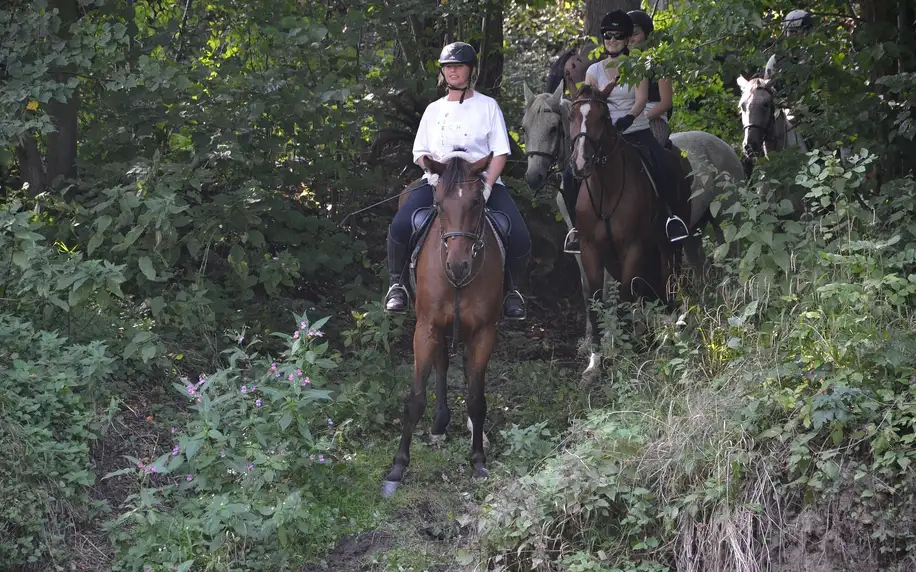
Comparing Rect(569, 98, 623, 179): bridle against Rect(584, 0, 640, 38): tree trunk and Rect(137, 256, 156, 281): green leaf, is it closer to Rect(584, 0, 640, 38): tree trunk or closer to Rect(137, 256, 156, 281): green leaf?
Rect(584, 0, 640, 38): tree trunk

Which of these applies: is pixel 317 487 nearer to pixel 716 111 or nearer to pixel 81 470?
pixel 81 470

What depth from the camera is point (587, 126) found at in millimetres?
9227

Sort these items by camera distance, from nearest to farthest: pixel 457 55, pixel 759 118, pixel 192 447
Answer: pixel 192 447 < pixel 457 55 < pixel 759 118

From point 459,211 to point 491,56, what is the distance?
18.6ft

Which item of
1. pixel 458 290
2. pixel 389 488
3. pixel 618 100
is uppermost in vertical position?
pixel 618 100

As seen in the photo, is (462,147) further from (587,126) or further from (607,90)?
(607,90)

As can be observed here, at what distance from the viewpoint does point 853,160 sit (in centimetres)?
693

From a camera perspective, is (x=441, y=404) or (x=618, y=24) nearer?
(x=441, y=404)

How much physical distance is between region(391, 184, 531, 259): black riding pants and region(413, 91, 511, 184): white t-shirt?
1.15 feet

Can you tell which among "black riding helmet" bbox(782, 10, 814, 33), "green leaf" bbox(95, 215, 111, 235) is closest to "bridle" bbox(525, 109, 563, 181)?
"black riding helmet" bbox(782, 10, 814, 33)

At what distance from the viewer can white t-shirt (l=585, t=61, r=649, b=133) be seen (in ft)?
33.1

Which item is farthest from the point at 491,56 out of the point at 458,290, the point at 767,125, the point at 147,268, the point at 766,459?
the point at 766,459

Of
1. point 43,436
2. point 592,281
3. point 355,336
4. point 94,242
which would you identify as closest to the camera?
point 43,436

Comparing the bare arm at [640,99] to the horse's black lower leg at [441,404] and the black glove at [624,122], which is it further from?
the horse's black lower leg at [441,404]
